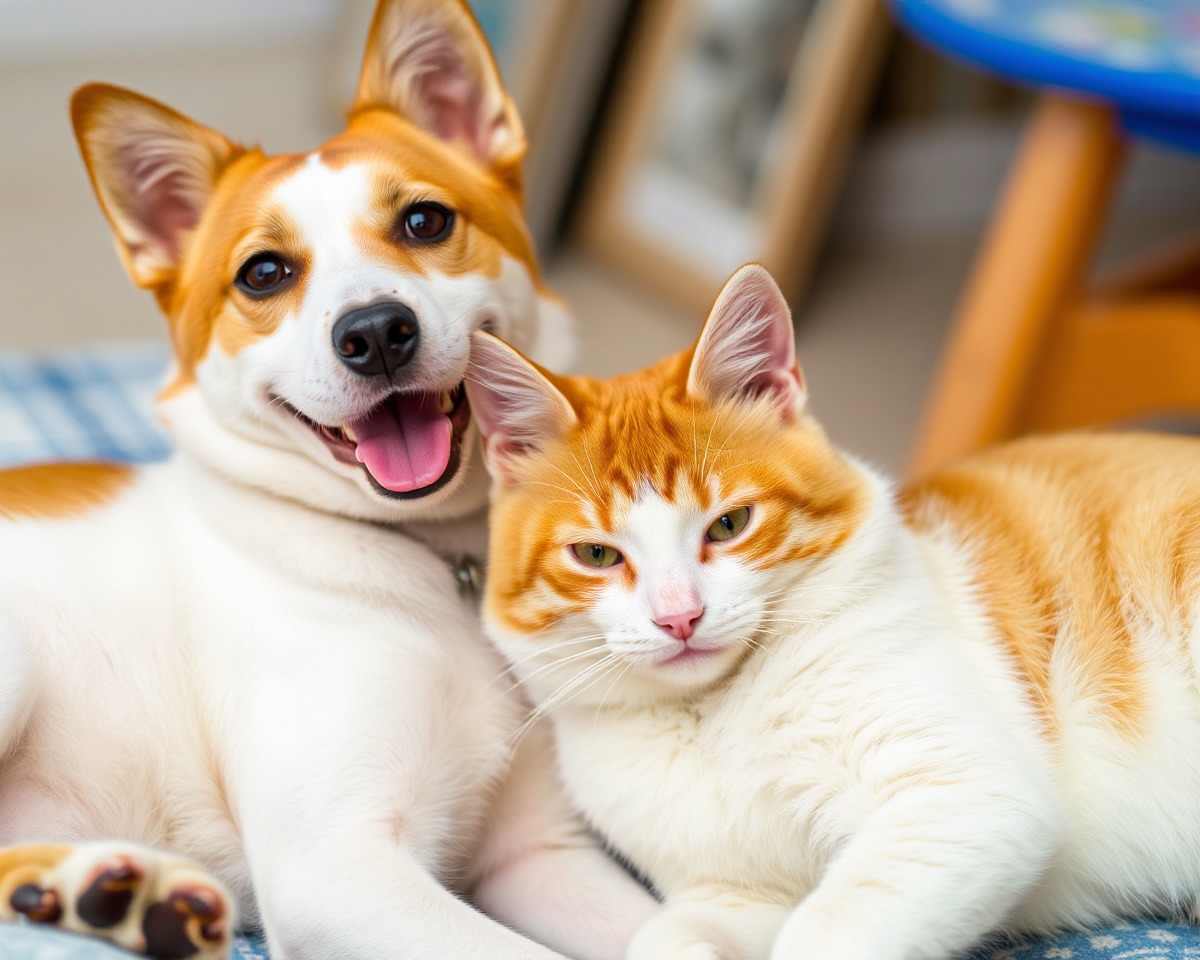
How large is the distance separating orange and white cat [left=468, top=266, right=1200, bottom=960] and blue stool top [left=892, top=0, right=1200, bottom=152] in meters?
0.88

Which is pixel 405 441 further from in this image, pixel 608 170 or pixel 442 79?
pixel 608 170

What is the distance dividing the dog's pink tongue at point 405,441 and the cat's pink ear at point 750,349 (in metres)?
0.28

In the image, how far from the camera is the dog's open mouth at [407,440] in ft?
3.94

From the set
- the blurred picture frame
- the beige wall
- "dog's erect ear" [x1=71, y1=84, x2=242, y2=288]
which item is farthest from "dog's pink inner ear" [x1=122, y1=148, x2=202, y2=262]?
the beige wall

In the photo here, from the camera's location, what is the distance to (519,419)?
1.20 meters

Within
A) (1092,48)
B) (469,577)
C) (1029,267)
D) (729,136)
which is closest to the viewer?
(469,577)

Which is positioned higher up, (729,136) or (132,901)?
(729,136)

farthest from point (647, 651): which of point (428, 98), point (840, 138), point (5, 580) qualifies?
point (840, 138)

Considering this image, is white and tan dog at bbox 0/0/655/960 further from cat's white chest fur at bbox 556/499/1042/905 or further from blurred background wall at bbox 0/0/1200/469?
blurred background wall at bbox 0/0/1200/469

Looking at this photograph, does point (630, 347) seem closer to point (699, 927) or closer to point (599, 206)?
point (599, 206)

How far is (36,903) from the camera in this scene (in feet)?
3.15

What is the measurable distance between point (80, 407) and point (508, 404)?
1355mm

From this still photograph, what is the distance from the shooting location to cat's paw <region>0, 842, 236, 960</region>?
0.95m

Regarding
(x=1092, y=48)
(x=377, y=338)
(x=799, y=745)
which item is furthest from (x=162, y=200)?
(x=1092, y=48)
